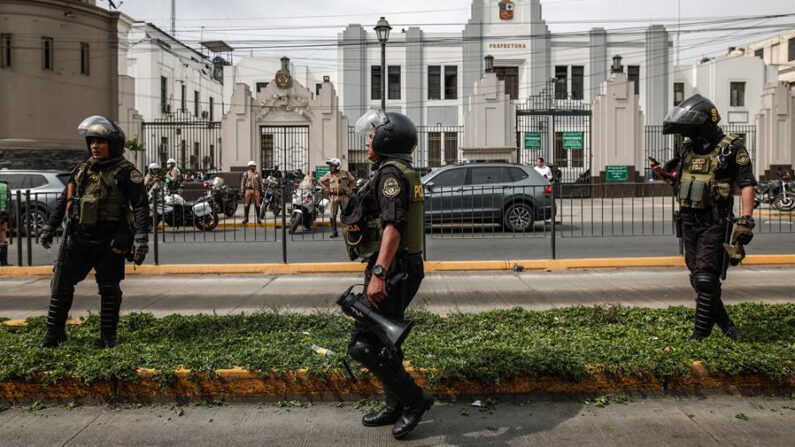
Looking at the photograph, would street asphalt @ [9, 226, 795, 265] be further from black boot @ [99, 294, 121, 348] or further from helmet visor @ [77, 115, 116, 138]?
helmet visor @ [77, 115, 116, 138]

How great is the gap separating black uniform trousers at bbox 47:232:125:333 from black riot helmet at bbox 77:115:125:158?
0.71 metres

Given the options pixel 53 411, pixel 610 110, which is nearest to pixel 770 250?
pixel 53 411

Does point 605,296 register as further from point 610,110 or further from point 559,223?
point 610,110

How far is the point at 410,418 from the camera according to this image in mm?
4145

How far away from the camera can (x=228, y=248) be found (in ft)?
46.1

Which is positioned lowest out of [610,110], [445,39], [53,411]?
[53,411]

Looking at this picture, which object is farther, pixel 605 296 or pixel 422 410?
pixel 605 296

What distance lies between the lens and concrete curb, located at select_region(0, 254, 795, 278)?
11.1 meters

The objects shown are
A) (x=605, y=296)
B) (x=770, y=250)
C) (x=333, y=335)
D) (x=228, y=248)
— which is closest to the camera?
(x=333, y=335)

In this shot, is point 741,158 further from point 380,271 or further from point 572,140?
point 572,140

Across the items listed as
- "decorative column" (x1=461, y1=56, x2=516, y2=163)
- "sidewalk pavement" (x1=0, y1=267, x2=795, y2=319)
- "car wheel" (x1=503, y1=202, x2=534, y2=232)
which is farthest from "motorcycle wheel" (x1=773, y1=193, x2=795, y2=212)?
"sidewalk pavement" (x1=0, y1=267, x2=795, y2=319)

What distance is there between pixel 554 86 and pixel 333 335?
129ft

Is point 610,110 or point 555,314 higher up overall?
point 610,110

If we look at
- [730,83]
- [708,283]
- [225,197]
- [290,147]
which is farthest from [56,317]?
[730,83]
